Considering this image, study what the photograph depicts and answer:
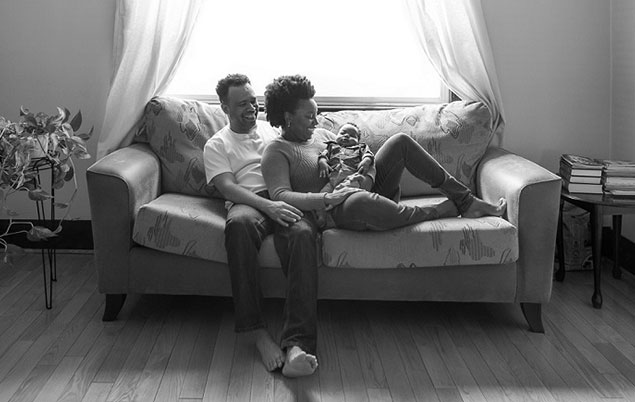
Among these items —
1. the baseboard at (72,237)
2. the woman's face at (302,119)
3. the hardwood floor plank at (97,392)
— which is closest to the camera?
the hardwood floor plank at (97,392)

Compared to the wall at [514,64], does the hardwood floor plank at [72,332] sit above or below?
below

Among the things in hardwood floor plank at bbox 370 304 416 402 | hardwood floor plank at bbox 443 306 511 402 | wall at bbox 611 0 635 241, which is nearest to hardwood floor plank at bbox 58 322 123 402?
hardwood floor plank at bbox 370 304 416 402

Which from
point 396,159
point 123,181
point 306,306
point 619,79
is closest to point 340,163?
point 396,159

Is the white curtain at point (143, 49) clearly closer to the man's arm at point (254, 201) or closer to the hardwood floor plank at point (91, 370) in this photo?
the man's arm at point (254, 201)

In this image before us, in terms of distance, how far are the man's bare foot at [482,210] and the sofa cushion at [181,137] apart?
1092 millimetres

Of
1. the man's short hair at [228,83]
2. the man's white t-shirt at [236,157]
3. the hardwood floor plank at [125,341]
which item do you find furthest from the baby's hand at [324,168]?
the hardwood floor plank at [125,341]

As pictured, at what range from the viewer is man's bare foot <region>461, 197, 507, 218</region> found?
349 cm

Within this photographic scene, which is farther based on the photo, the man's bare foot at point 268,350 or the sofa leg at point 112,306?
the sofa leg at point 112,306

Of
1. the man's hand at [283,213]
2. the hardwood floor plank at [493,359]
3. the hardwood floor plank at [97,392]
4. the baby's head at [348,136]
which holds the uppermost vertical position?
the baby's head at [348,136]

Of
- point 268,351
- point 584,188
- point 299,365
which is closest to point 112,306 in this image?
point 268,351

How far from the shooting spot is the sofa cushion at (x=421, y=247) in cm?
332

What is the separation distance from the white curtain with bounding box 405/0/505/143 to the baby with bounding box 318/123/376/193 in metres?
0.80

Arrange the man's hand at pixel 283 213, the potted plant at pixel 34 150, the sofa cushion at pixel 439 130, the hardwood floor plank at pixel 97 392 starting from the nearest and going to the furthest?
the hardwood floor plank at pixel 97 392 → the man's hand at pixel 283 213 → the potted plant at pixel 34 150 → the sofa cushion at pixel 439 130

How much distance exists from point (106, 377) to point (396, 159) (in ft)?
4.62
